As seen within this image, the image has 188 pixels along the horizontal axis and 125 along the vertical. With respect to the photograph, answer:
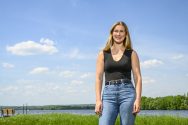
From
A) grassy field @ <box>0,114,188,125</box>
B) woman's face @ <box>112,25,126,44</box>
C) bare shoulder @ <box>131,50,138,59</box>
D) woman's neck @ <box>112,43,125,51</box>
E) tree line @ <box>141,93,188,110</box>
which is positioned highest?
woman's face @ <box>112,25,126,44</box>

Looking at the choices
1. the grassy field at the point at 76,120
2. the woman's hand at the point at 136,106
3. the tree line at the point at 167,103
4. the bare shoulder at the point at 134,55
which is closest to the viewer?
the woman's hand at the point at 136,106

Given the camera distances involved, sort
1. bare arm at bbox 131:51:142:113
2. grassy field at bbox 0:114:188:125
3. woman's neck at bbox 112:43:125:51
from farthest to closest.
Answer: grassy field at bbox 0:114:188:125, woman's neck at bbox 112:43:125:51, bare arm at bbox 131:51:142:113

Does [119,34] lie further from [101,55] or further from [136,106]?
[136,106]

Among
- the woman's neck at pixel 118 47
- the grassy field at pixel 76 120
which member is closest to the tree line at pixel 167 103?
the grassy field at pixel 76 120

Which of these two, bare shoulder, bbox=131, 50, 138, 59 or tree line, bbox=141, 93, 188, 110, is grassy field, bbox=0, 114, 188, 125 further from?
tree line, bbox=141, 93, 188, 110

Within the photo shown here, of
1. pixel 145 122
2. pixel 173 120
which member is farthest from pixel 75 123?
pixel 173 120

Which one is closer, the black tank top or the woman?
the woman

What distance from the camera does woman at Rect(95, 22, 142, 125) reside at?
583 cm

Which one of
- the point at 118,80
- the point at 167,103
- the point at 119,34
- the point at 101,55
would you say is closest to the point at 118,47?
the point at 119,34

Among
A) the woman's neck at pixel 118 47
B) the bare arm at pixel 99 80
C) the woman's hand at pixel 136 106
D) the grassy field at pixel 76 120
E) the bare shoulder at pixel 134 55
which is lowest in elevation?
the grassy field at pixel 76 120

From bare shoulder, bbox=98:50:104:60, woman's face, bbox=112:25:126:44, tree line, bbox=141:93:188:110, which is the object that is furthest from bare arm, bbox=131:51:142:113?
tree line, bbox=141:93:188:110

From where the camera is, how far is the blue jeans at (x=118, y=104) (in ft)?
19.1

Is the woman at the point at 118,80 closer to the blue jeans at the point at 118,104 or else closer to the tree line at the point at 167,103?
the blue jeans at the point at 118,104

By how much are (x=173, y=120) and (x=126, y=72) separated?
14.1 m
